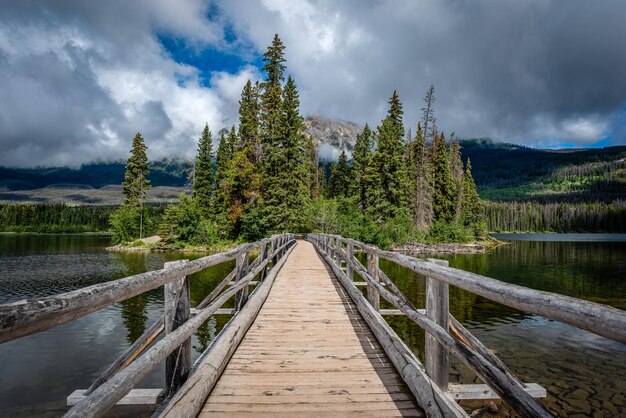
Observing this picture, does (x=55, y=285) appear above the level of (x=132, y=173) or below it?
below

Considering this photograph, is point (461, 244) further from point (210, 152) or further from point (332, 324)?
point (332, 324)

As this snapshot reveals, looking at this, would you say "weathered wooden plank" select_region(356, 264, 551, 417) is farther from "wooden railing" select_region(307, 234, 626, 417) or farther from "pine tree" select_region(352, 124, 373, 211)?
"pine tree" select_region(352, 124, 373, 211)

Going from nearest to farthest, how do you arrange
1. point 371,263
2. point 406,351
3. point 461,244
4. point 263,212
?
point 406,351 < point 371,263 < point 263,212 < point 461,244

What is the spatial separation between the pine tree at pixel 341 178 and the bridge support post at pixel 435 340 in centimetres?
5783

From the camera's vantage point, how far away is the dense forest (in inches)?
1512

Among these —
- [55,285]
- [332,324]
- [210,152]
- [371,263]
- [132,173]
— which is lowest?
[55,285]

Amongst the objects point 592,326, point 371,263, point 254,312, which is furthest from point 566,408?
point 592,326

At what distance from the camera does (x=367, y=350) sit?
481 centimetres

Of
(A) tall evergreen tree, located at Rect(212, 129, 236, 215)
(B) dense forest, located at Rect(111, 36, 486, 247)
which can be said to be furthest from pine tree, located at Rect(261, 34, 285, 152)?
(A) tall evergreen tree, located at Rect(212, 129, 236, 215)

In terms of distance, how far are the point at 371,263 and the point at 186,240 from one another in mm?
41786

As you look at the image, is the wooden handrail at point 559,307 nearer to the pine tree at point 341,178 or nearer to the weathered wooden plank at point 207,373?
the weathered wooden plank at point 207,373

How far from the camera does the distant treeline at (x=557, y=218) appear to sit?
137875 millimetres

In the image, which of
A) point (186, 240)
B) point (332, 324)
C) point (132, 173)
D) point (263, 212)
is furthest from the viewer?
point (132, 173)

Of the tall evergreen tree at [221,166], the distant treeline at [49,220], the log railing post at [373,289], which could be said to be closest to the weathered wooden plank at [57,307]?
the log railing post at [373,289]
